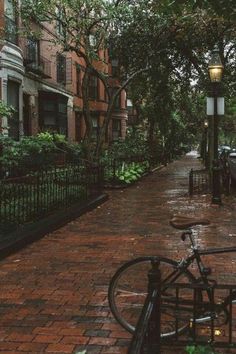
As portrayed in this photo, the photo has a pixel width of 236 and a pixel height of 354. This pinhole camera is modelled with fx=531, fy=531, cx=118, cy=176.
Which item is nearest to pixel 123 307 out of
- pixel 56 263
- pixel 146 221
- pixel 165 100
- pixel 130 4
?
pixel 56 263

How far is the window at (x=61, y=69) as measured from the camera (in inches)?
1083

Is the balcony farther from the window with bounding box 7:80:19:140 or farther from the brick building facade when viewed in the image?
the window with bounding box 7:80:19:140

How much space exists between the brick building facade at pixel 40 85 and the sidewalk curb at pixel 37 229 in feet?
13.9

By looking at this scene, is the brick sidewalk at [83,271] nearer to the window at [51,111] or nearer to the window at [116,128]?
the window at [51,111]

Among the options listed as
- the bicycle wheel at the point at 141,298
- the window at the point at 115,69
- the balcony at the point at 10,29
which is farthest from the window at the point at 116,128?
the bicycle wheel at the point at 141,298

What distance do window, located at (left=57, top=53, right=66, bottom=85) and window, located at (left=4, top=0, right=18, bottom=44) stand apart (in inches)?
292

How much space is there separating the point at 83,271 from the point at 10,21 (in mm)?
14756

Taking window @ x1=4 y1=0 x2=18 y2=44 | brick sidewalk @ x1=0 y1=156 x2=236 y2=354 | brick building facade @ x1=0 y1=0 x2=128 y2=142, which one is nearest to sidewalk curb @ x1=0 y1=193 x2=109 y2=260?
brick sidewalk @ x1=0 y1=156 x2=236 y2=354

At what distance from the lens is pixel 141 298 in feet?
18.2

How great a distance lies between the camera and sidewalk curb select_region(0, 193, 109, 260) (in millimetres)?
7961

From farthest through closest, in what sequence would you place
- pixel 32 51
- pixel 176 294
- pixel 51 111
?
pixel 51 111
pixel 32 51
pixel 176 294

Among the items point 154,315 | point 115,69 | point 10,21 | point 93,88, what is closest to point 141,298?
point 154,315

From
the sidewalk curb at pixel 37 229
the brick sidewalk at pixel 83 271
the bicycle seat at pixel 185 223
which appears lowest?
the brick sidewalk at pixel 83 271

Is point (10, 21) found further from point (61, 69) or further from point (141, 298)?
point (141, 298)
